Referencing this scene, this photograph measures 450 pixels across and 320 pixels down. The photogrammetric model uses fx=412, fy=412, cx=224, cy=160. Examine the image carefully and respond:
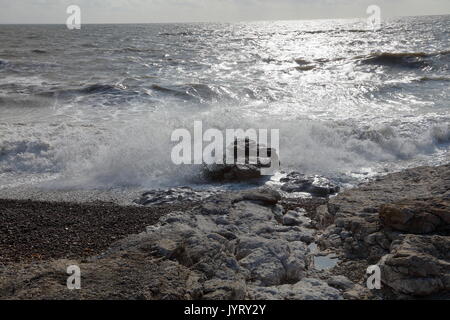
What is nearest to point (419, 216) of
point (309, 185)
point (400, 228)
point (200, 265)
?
point (400, 228)

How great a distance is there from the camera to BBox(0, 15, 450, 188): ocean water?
335 inches

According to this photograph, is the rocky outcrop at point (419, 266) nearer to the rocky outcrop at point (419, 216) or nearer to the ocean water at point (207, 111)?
the rocky outcrop at point (419, 216)

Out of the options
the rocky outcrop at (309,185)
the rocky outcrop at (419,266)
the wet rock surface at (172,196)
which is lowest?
the wet rock surface at (172,196)

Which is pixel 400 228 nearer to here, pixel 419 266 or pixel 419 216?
pixel 419 216

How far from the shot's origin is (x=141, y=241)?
3.77 m

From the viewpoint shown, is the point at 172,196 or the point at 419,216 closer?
the point at 419,216

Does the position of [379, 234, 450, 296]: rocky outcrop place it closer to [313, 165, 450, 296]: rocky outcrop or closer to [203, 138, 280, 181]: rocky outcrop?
[313, 165, 450, 296]: rocky outcrop

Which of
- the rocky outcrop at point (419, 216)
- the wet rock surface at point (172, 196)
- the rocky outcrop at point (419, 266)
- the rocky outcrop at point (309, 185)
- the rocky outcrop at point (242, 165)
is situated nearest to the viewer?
the rocky outcrop at point (419, 266)

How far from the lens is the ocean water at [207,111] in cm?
851

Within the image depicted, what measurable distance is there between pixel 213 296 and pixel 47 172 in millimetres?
6442

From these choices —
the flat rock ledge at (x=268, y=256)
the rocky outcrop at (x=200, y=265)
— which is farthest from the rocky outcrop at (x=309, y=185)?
the rocky outcrop at (x=200, y=265)

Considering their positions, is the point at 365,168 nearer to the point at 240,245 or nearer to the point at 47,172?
the point at 240,245

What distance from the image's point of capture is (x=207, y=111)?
534 inches

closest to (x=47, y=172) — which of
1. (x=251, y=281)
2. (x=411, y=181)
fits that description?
(x=251, y=281)
